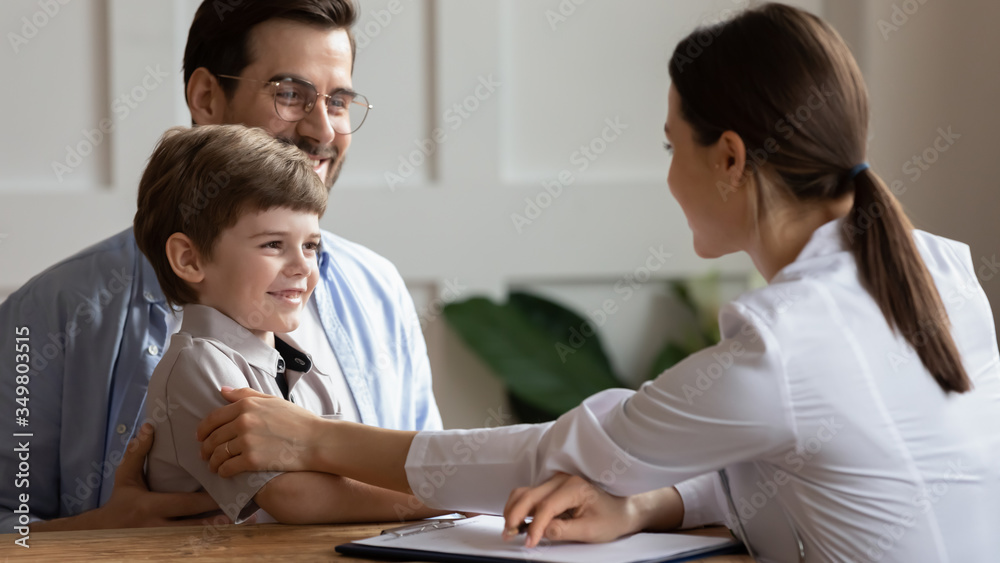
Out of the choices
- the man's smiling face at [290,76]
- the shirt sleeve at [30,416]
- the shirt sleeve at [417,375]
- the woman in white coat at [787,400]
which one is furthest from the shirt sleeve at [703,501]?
the shirt sleeve at [30,416]

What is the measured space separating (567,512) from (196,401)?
0.48m

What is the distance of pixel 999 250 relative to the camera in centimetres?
215

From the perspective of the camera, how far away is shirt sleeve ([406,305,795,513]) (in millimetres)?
825

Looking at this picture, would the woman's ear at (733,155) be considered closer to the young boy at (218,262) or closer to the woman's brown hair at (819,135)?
the woman's brown hair at (819,135)

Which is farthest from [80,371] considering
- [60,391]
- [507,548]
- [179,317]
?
[507,548]

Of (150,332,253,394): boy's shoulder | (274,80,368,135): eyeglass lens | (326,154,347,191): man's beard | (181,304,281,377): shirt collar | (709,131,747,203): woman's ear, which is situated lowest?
(150,332,253,394): boy's shoulder

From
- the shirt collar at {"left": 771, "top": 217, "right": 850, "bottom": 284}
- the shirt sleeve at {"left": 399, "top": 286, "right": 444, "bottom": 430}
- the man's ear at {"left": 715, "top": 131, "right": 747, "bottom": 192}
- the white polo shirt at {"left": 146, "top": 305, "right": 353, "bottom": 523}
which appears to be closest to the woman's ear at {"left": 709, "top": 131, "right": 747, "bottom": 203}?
the man's ear at {"left": 715, "top": 131, "right": 747, "bottom": 192}

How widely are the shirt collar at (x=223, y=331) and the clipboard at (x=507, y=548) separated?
0.35 m

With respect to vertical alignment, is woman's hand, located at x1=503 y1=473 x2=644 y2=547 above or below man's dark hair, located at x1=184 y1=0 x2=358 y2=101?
below

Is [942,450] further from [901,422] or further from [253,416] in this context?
[253,416]

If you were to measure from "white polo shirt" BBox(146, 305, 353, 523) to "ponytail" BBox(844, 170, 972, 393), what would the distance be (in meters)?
0.66

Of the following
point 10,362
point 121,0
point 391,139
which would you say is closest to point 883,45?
point 391,139

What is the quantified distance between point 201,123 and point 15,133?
937 mm

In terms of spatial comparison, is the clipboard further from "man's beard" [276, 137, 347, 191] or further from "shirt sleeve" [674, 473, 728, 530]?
"man's beard" [276, 137, 347, 191]
